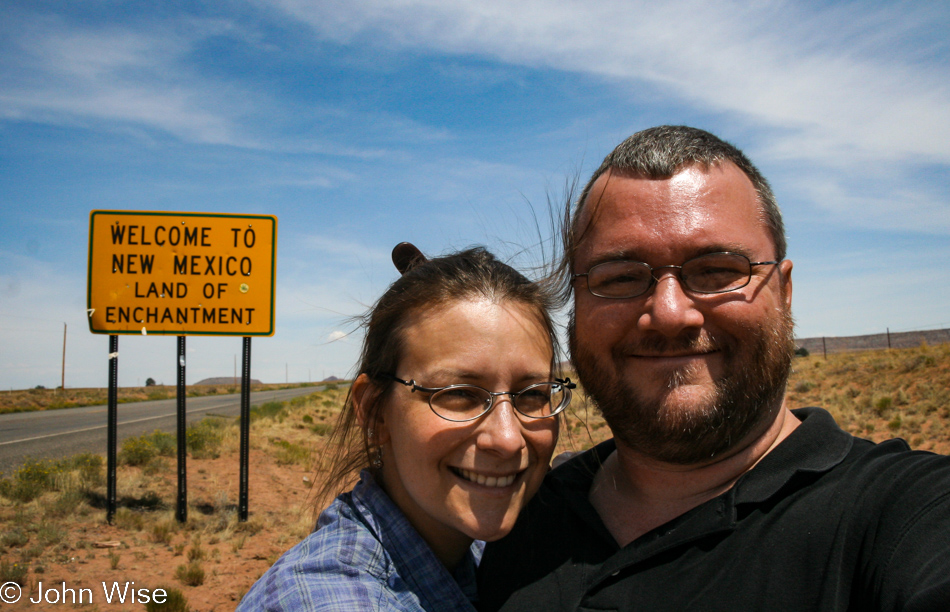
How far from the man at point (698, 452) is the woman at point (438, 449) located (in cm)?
19

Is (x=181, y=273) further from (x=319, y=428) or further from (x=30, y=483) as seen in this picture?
(x=319, y=428)

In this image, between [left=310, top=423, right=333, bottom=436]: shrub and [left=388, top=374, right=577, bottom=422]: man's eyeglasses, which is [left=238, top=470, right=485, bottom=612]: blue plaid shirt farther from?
[left=310, top=423, right=333, bottom=436]: shrub

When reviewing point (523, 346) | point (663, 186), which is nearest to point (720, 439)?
point (523, 346)

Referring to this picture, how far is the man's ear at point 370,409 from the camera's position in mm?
2271

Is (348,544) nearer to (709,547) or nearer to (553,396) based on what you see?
(553,396)

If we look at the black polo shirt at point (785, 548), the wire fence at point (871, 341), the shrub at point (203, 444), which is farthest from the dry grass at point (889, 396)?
the wire fence at point (871, 341)

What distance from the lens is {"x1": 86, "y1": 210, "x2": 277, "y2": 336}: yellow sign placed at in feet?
26.3

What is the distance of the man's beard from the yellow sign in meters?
7.08

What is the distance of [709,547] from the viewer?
167 centimetres

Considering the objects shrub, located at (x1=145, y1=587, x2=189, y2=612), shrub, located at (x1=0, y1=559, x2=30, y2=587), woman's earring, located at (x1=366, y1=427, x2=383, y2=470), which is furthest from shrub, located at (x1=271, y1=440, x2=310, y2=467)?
woman's earring, located at (x1=366, y1=427, x2=383, y2=470)

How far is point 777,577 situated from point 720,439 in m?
0.52

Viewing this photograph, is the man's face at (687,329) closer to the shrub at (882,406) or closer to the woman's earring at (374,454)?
the woman's earring at (374,454)

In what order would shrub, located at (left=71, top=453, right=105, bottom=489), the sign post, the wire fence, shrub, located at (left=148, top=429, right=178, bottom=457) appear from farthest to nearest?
the wire fence < shrub, located at (left=148, top=429, right=178, bottom=457) < shrub, located at (left=71, top=453, right=105, bottom=489) < the sign post

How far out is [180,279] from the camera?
26.7ft
